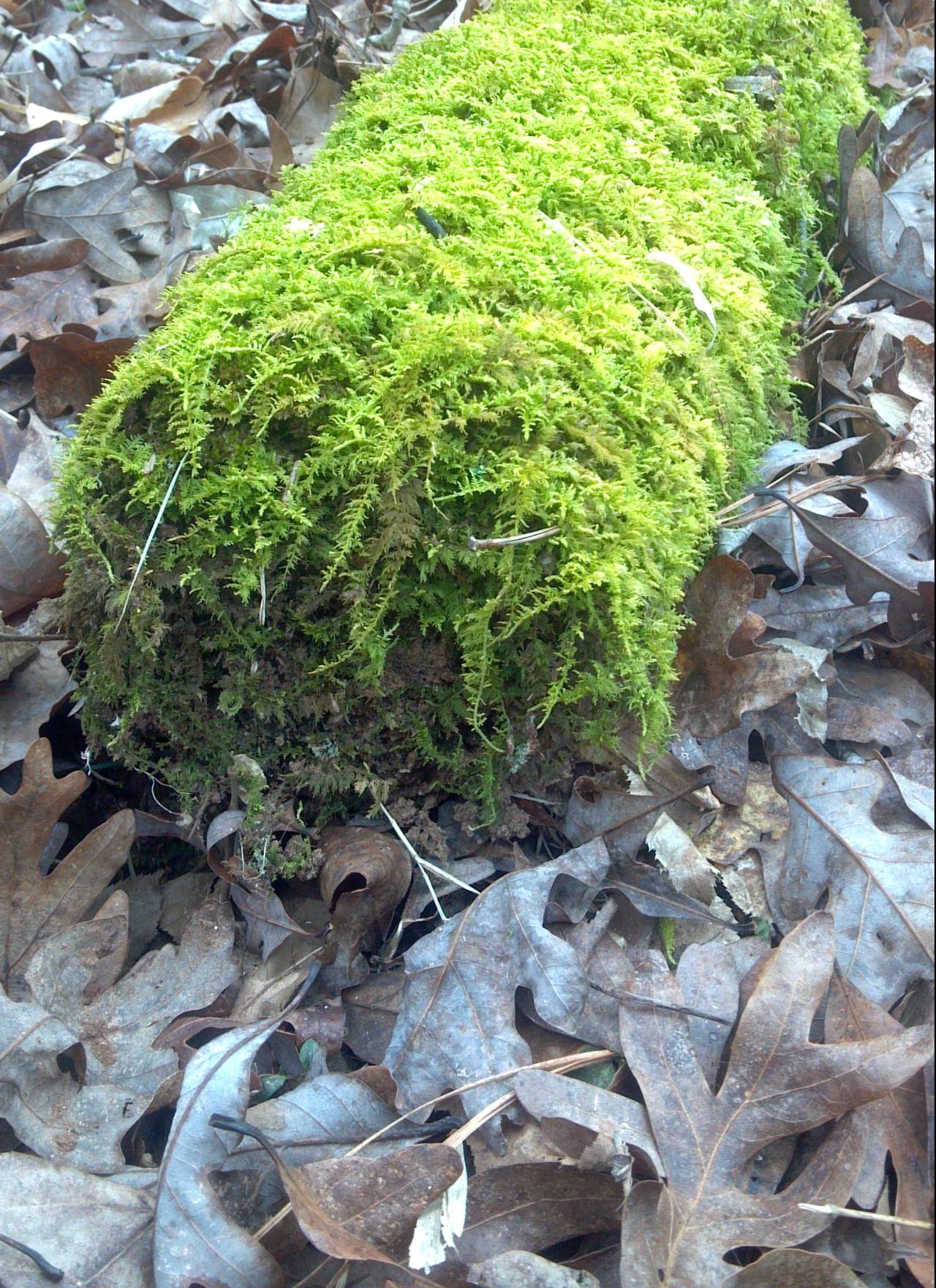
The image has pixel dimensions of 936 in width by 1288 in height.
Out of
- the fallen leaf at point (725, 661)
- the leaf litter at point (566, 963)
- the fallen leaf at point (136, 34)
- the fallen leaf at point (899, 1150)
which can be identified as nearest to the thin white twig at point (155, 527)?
the leaf litter at point (566, 963)

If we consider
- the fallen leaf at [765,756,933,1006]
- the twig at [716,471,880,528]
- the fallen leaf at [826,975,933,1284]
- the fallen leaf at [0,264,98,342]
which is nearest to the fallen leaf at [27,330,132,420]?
the fallen leaf at [0,264,98,342]

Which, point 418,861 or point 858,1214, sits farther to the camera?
point 418,861

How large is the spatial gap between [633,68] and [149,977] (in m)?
2.57

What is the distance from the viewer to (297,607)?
5.79 feet

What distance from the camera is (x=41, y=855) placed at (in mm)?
2000

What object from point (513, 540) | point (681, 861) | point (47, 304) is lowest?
point (681, 861)

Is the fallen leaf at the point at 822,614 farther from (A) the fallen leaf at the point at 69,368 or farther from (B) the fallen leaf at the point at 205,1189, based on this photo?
(A) the fallen leaf at the point at 69,368

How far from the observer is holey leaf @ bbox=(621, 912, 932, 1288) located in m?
1.35

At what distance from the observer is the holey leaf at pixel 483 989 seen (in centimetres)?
163

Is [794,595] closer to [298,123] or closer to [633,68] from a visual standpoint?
[633,68]

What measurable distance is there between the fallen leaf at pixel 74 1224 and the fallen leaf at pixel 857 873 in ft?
4.02

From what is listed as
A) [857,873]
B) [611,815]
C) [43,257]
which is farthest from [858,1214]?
[43,257]

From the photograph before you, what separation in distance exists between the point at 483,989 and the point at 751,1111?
0.50 metres

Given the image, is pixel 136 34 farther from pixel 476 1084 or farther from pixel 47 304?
pixel 476 1084
